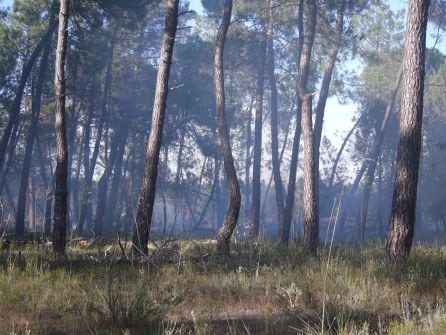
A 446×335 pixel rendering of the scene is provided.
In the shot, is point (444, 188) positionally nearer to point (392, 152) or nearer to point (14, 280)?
point (392, 152)

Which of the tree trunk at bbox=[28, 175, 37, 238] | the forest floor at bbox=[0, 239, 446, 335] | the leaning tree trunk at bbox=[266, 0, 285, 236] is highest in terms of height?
the leaning tree trunk at bbox=[266, 0, 285, 236]

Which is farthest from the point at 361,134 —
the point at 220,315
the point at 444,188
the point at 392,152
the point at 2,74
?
the point at 220,315

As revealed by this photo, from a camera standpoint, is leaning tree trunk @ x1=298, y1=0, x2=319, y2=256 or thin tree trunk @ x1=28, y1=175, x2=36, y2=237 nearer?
thin tree trunk @ x1=28, y1=175, x2=36, y2=237

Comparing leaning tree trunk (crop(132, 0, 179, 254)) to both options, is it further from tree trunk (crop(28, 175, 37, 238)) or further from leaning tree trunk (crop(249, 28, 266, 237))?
leaning tree trunk (crop(249, 28, 266, 237))

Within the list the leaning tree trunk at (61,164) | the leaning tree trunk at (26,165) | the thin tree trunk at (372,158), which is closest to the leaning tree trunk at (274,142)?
the thin tree trunk at (372,158)

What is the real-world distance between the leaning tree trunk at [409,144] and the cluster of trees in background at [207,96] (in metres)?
0.02

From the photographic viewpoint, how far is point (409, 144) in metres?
8.19

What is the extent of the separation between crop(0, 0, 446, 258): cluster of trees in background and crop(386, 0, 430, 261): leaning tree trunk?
0.08ft

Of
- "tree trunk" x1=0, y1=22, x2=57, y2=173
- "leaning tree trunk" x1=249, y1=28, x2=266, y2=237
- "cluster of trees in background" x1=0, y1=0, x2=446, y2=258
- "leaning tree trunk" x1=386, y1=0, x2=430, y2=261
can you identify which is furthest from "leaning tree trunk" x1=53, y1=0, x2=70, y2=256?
"leaning tree trunk" x1=249, y1=28, x2=266, y2=237

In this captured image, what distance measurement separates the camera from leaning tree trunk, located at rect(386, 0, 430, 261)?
7.98 m

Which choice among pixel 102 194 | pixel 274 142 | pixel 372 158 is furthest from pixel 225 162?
pixel 372 158

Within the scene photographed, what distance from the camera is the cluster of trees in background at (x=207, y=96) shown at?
999cm

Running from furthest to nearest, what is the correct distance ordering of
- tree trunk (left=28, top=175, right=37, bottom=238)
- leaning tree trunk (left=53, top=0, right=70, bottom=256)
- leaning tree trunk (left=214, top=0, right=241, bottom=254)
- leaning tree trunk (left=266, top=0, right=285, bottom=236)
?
leaning tree trunk (left=266, top=0, right=285, bottom=236) → leaning tree trunk (left=214, top=0, right=241, bottom=254) → leaning tree trunk (left=53, top=0, right=70, bottom=256) → tree trunk (left=28, top=175, right=37, bottom=238)

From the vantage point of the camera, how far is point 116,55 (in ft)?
96.6
